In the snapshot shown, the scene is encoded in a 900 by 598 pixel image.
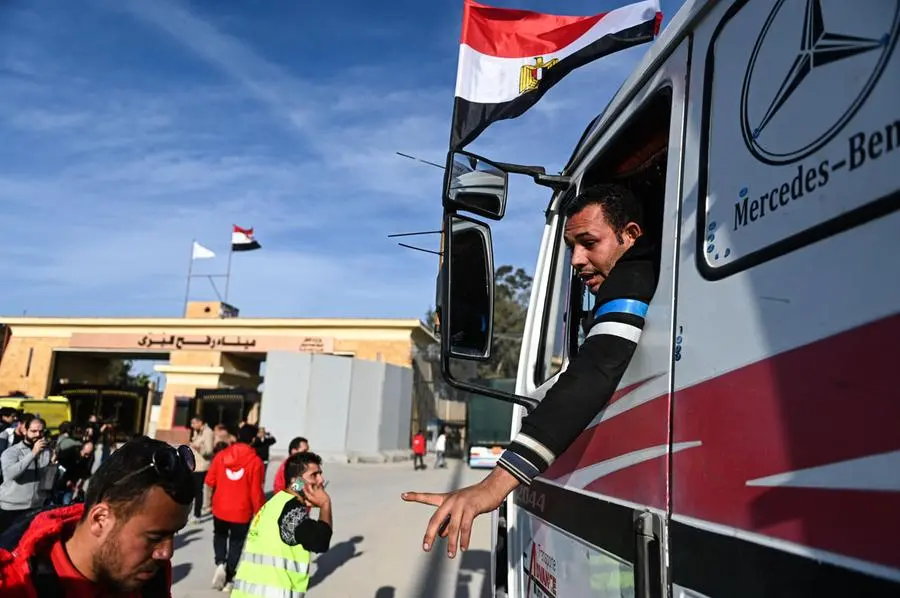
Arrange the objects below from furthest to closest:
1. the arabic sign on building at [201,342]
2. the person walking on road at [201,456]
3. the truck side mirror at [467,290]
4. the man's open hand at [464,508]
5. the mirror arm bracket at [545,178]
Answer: the arabic sign on building at [201,342]
the person walking on road at [201,456]
the mirror arm bracket at [545,178]
the truck side mirror at [467,290]
the man's open hand at [464,508]

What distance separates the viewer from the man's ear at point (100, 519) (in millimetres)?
1637

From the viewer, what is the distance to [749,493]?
3.64 feet

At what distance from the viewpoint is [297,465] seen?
14.1 feet

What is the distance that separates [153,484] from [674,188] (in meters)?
1.51

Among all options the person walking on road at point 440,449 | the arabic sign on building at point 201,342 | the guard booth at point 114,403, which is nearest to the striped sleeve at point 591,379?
the person walking on road at point 440,449

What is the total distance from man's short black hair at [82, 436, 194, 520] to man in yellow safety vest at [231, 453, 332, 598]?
6.88 ft

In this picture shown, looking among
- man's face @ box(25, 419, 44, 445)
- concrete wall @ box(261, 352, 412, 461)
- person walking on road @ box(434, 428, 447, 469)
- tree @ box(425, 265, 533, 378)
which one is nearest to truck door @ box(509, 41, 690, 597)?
man's face @ box(25, 419, 44, 445)

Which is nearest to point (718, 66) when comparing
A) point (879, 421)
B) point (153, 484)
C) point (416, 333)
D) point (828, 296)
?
point (828, 296)

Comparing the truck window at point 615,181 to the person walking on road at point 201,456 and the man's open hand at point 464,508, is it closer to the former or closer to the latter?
the man's open hand at point 464,508

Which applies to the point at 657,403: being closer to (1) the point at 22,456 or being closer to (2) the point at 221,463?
(2) the point at 221,463

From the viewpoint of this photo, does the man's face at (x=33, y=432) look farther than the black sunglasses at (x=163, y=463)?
Yes

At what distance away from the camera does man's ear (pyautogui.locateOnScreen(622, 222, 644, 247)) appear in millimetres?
1925

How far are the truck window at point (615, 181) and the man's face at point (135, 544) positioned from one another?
4.37 ft

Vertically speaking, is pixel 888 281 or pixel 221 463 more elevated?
pixel 888 281
